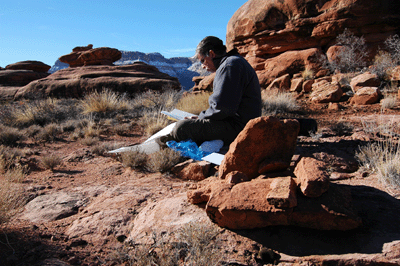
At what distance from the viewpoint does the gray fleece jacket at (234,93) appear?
2.85 metres

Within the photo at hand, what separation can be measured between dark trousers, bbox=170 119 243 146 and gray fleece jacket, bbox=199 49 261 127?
0.09m

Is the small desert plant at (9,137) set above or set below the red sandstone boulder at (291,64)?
below

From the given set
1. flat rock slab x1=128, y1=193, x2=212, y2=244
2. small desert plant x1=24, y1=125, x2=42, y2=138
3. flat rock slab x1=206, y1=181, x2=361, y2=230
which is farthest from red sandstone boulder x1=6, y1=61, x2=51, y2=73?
flat rock slab x1=206, y1=181, x2=361, y2=230

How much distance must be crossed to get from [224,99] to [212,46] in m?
0.83

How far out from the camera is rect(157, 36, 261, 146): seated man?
2.87 meters

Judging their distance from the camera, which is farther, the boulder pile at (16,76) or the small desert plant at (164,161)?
the boulder pile at (16,76)

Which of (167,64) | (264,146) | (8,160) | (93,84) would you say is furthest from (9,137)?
(167,64)

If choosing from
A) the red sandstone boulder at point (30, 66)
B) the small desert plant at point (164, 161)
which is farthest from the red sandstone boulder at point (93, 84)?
the red sandstone boulder at point (30, 66)

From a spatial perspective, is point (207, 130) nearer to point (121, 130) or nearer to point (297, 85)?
point (121, 130)

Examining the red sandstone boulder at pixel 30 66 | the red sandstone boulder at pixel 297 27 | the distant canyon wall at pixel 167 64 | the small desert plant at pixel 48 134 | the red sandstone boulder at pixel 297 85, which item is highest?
the distant canyon wall at pixel 167 64

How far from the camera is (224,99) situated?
2.88 metres

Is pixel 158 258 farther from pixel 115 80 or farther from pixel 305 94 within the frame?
pixel 115 80

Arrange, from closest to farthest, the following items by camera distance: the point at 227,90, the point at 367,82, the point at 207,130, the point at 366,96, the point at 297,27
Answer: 1. the point at 227,90
2. the point at 207,130
3. the point at 366,96
4. the point at 367,82
5. the point at 297,27

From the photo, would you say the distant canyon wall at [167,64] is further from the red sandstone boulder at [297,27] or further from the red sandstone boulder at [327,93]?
the red sandstone boulder at [327,93]
